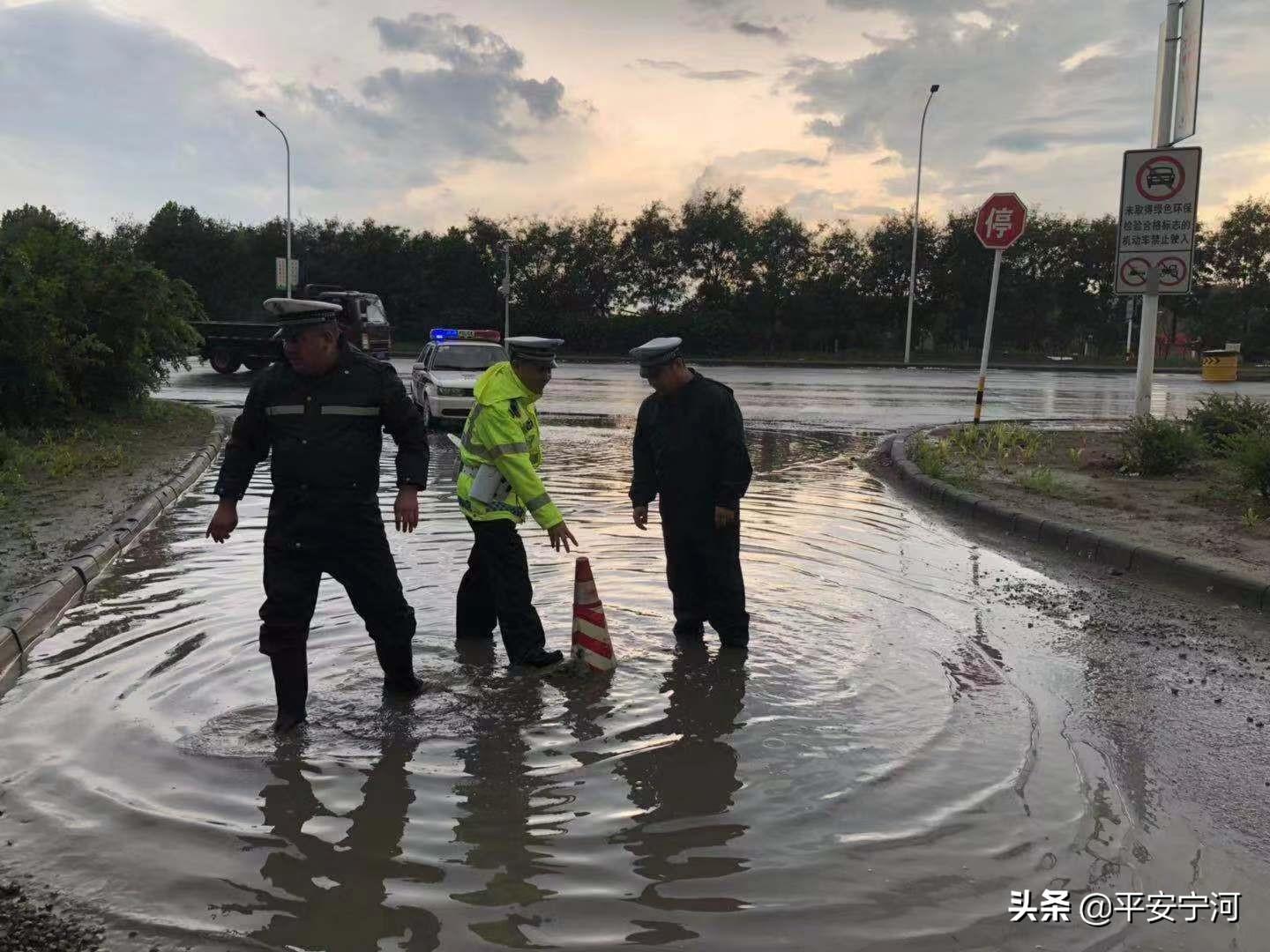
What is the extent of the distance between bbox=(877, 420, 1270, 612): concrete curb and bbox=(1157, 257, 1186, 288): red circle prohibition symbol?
13.4ft

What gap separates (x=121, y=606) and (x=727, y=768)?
4.08 metres

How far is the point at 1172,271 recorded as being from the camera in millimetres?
12680

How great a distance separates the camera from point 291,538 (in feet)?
14.5

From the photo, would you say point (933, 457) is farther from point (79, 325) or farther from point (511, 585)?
point (79, 325)

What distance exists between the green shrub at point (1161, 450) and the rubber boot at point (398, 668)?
907 cm

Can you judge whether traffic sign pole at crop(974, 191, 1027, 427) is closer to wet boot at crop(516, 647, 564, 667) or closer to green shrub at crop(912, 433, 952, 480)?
green shrub at crop(912, 433, 952, 480)

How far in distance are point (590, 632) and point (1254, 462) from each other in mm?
6670

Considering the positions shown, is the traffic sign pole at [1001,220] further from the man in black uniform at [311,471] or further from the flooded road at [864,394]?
the man in black uniform at [311,471]

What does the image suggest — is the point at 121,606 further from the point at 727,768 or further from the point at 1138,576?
the point at 1138,576

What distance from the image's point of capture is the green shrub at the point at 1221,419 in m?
11.3

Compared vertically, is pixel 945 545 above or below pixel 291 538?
below

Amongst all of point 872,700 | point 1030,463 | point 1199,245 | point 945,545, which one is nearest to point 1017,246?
point 1199,245

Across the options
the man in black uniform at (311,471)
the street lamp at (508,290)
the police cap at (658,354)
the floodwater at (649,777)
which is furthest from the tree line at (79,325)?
the street lamp at (508,290)

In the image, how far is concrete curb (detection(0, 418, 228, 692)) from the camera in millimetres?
5309
